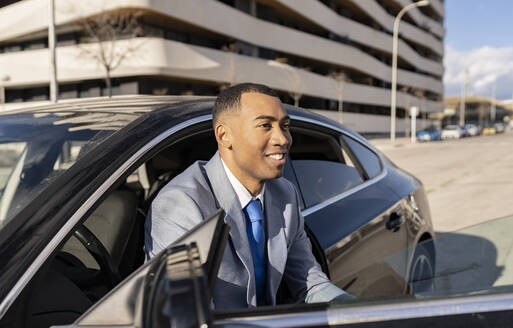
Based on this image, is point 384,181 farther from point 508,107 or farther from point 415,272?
point 508,107

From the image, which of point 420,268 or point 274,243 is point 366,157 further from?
point 274,243

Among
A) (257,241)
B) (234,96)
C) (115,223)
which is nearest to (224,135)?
(234,96)

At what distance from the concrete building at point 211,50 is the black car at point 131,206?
21.2 metres

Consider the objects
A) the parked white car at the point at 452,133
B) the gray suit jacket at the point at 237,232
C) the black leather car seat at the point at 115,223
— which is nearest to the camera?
the gray suit jacket at the point at 237,232

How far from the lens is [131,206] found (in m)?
2.34

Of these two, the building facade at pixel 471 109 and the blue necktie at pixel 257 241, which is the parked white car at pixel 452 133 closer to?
the building facade at pixel 471 109

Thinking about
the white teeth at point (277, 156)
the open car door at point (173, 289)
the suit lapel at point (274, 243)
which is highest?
the white teeth at point (277, 156)

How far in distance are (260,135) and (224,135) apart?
0.16 metres

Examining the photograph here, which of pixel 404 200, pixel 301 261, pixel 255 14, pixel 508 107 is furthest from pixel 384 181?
pixel 508 107

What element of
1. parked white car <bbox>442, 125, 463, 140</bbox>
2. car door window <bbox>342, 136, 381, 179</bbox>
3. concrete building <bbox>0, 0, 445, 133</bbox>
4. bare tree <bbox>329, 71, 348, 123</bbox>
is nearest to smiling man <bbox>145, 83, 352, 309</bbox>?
car door window <bbox>342, 136, 381, 179</bbox>

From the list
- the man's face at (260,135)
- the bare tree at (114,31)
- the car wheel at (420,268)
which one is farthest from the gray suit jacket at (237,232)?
the bare tree at (114,31)

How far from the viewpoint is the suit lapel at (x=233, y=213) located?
1547 mm

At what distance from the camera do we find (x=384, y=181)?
2.98 metres

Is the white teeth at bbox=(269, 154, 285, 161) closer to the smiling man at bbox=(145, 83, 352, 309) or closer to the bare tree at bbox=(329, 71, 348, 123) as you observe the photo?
the smiling man at bbox=(145, 83, 352, 309)
